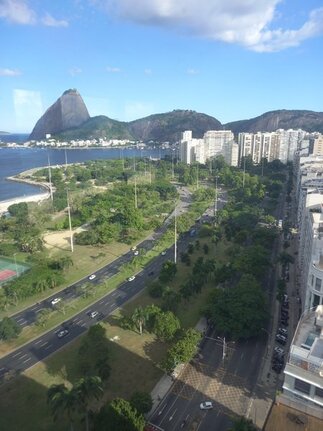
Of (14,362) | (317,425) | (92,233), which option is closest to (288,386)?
(317,425)

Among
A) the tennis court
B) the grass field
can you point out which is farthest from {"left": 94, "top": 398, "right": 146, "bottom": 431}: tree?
the tennis court

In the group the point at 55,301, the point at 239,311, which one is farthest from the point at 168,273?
the point at 55,301

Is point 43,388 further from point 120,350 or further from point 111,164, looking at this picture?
point 111,164

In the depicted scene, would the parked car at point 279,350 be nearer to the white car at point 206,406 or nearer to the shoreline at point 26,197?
the white car at point 206,406

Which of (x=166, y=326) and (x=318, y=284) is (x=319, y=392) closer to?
(x=318, y=284)

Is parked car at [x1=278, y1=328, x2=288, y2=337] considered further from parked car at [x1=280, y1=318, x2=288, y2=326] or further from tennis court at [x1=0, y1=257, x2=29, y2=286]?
tennis court at [x1=0, y1=257, x2=29, y2=286]

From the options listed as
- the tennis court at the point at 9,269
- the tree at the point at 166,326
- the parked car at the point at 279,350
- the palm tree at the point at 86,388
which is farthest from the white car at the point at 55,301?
the parked car at the point at 279,350
